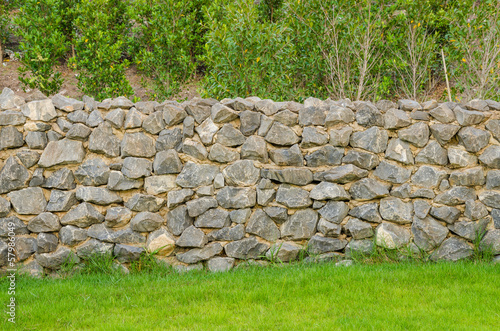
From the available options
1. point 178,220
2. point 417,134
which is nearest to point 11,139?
point 178,220

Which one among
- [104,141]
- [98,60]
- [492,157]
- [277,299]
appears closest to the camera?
[277,299]

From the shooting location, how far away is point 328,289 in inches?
157

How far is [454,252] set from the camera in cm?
471

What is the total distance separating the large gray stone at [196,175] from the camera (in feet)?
16.1

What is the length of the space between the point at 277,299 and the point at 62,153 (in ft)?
9.14

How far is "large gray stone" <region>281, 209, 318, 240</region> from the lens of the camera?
4852mm

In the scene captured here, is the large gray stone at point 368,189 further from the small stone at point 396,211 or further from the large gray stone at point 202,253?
the large gray stone at point 202,253

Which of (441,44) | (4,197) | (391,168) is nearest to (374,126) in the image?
(391,168)

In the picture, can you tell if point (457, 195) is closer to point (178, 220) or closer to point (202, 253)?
point (202, 253)

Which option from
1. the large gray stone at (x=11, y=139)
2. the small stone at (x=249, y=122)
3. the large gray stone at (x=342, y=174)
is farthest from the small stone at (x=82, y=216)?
the large gray stone at (x=342, y=174)

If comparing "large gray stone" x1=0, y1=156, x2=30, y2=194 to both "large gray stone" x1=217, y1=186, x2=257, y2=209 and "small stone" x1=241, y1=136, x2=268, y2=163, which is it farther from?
"small stone" x1=241, y1=136, x2=268, y2=163

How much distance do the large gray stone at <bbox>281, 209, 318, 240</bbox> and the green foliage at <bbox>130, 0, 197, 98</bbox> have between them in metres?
3.97

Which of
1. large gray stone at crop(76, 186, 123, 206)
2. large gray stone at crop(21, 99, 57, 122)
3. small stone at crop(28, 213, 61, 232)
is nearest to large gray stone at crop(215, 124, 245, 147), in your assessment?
large gray stone at crop(76, 186, 123, 206)

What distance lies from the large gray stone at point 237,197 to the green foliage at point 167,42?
3.56m
